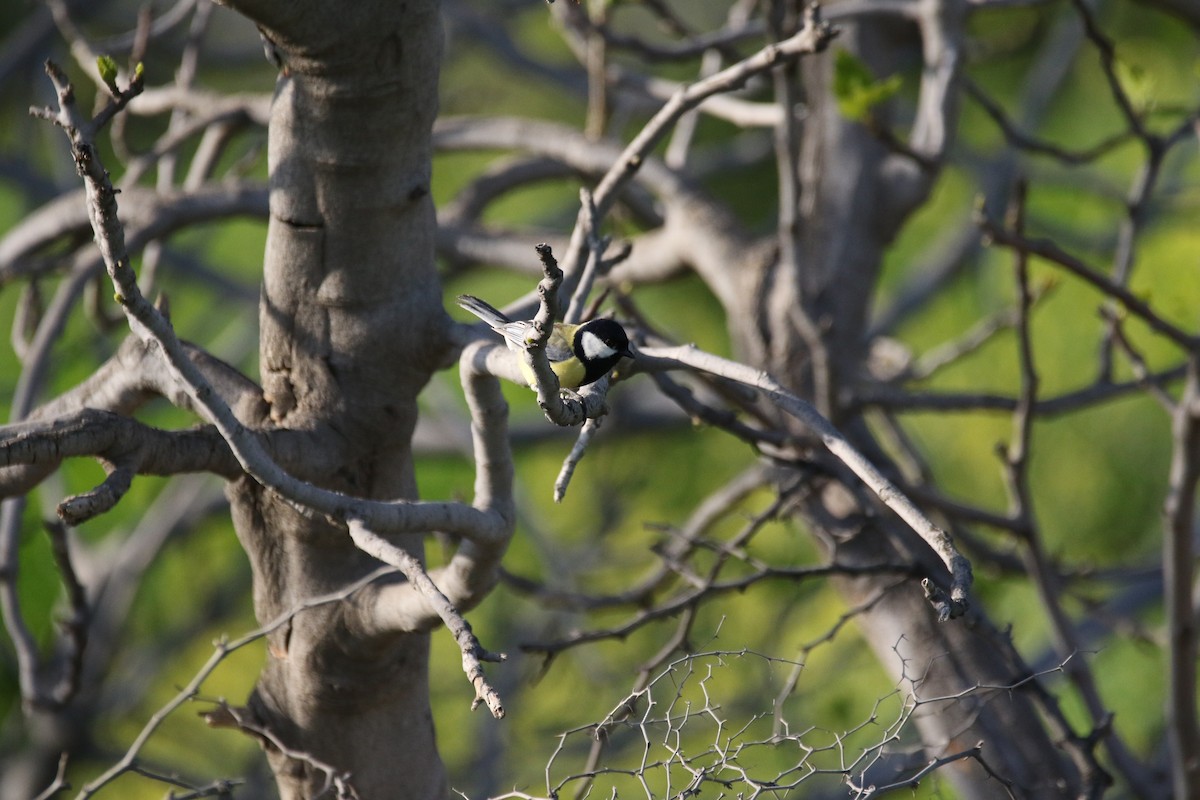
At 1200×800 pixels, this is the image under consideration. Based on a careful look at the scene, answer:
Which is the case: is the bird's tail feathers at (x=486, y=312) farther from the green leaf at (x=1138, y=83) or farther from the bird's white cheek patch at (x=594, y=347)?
the green leaf at (x=1138, y=83)

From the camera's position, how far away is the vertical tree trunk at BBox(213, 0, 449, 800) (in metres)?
1.08

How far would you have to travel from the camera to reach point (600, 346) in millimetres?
1189

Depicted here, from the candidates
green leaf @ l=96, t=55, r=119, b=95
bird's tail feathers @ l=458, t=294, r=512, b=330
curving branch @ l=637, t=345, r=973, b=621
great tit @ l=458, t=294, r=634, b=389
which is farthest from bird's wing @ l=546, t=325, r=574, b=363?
green leaf @ l=96, t=55, r=119, b=95

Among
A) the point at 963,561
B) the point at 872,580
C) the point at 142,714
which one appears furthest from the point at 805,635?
the point at 963,561

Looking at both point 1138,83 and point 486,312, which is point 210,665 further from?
point 1138,83

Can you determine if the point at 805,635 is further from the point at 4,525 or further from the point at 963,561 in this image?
the point at 963,561

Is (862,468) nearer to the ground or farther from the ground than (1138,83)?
nearer to the ground

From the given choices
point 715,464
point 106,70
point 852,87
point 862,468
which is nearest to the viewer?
point 862,468

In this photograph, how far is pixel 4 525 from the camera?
5.19 feet

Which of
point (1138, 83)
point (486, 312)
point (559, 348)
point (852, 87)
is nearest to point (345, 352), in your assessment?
point (486, 312)

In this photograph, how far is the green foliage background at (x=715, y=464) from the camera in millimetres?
4348

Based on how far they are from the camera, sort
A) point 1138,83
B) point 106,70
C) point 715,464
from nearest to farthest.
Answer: point 106,70 → point 1138,83 → point 715,464

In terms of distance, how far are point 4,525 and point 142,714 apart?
356 centimetres

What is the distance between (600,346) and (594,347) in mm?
17
